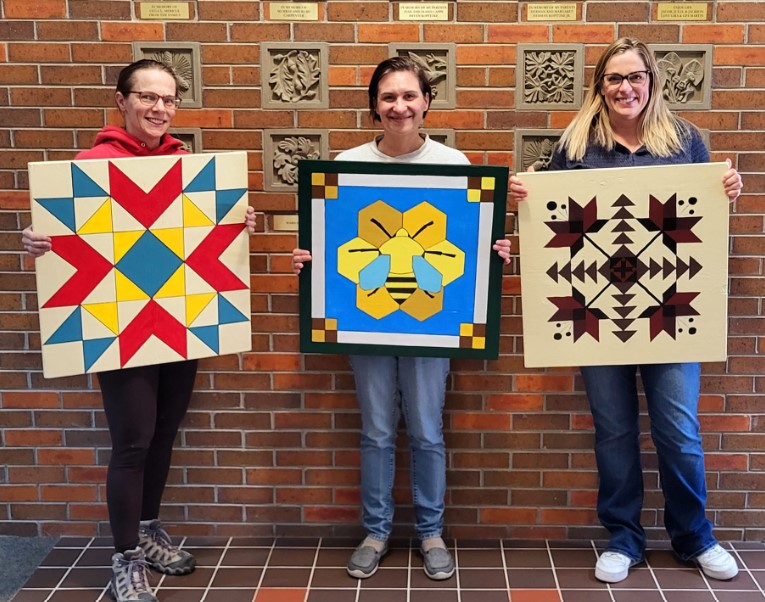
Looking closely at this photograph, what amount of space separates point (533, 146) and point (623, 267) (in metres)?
0.55

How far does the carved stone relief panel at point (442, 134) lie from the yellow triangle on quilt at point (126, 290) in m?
1.08

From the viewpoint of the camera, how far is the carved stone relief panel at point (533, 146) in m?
2.70

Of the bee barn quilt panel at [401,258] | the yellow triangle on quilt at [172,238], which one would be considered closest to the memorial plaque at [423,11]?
the bee barn quilt panel at [401,258]

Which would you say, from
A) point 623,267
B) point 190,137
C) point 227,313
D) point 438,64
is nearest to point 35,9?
point 190,137

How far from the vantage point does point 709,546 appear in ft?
8.50

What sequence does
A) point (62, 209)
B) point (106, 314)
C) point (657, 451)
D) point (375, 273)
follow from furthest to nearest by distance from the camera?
point (657, 451) → point (375, 273) → point (106, 314) → point (62, 209)

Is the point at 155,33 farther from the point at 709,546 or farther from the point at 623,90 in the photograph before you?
the point at 709,546

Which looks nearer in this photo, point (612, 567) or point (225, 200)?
point (225, 200)

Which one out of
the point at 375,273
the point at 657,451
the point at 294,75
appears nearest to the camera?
the point at 375,273

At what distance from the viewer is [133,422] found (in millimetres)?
2344

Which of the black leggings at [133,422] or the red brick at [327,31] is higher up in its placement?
the red brick at [327,31]

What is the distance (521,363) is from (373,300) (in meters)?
0.66

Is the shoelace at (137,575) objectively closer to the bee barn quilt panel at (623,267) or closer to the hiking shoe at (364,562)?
the hiking shoe at (364,562)

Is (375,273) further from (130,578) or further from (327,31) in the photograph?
(130,578)
